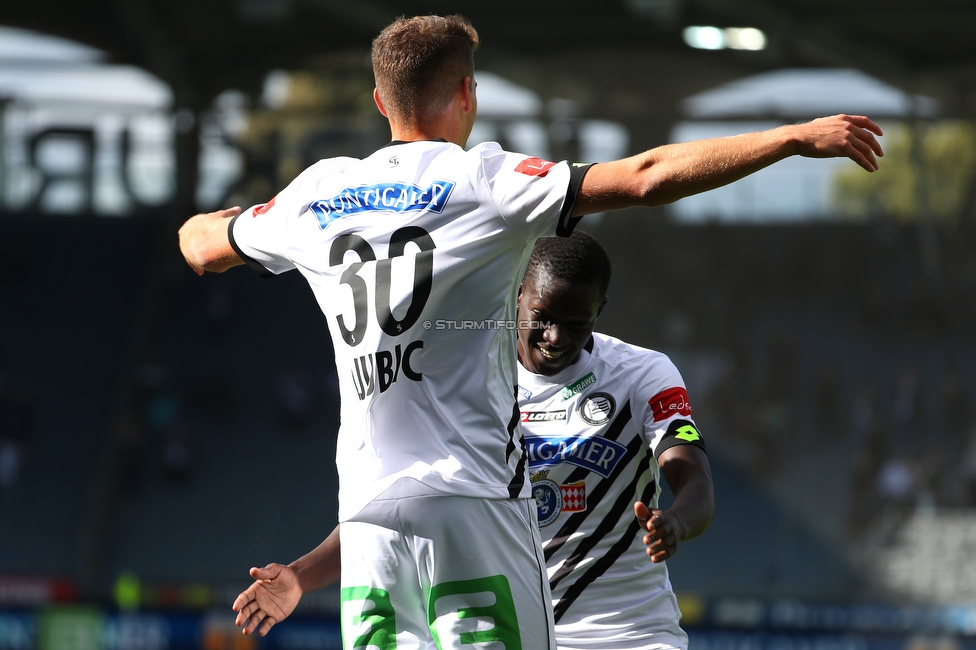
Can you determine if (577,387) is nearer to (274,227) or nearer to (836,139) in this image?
(274,227)

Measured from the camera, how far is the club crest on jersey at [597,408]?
3156 millimetres

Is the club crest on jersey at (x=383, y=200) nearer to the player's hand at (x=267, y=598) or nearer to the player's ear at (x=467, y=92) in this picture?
the player's ear at (x=467, y=92)

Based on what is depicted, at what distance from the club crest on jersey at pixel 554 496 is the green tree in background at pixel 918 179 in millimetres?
13711

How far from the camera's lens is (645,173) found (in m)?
2.15

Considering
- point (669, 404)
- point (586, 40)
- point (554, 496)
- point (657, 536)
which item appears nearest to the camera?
point (657, 536)

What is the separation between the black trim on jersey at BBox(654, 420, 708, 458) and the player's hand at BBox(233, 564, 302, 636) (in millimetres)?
1021

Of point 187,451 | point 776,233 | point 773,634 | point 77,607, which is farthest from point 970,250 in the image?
point 77,607

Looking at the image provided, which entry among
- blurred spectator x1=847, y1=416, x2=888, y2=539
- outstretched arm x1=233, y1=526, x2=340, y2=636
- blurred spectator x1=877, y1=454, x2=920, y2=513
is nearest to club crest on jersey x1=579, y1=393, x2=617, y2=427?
outstretched arm x1=233, y1=526, x2=340, y2=636

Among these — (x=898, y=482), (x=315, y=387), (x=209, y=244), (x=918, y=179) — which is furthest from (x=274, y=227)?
(x=918, y=179)

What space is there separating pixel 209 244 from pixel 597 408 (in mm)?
1187

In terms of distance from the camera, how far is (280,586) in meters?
2.50

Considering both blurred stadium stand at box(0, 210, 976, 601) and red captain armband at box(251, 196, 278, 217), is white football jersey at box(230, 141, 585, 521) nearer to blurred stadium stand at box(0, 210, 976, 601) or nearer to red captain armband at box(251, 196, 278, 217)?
red captain armband at box(251, 196, 278, 217)

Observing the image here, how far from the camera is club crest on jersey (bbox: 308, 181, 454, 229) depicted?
2.32 meters

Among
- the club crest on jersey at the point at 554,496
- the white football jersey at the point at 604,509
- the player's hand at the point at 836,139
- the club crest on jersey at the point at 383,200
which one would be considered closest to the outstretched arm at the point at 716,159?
the player's hand at the point at 836,139
